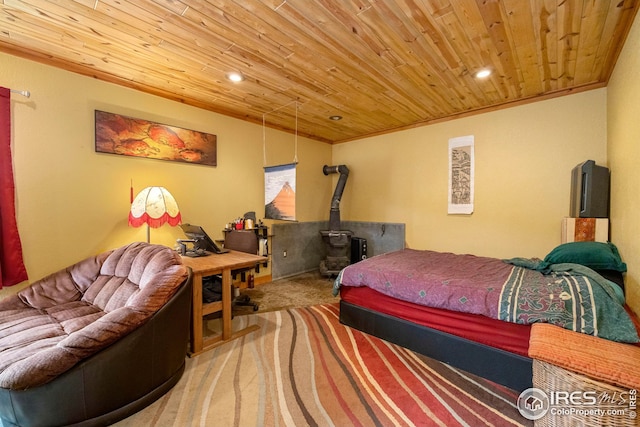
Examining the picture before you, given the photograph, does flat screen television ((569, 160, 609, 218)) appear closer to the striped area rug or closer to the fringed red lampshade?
the striped area rug

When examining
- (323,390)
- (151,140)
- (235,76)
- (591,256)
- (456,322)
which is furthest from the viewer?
(151,140)

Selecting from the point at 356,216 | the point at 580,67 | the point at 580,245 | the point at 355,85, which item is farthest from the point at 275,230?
the point at 580,67

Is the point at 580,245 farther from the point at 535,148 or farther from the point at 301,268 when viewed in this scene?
the point at 301,268

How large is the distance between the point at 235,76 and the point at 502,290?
3.20m

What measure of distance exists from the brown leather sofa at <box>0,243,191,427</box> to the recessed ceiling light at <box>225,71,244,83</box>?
1925 mm

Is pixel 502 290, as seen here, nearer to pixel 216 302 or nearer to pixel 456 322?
pixel 456 322

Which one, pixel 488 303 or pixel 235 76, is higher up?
pixel 235 76

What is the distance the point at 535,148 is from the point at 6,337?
5329 millimetres

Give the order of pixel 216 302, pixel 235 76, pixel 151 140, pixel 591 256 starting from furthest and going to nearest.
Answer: pixel 151 140
pixel 235 76
pixel 216 302
pixel 591 256

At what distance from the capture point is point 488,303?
1921mm

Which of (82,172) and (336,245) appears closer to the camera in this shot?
(82,172)

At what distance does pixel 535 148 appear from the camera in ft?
11.1

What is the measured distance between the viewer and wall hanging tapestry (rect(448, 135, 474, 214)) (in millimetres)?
3900

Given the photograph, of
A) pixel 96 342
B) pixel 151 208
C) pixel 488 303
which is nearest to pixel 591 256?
pixel 488 303
